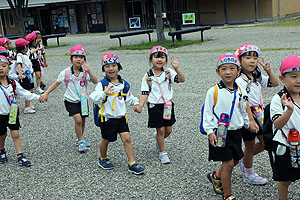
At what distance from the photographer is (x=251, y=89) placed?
434 cm

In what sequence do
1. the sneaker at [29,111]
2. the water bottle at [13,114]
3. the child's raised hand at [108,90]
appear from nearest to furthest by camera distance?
the child's raised hand at [108,90], the water bottle at [13,114], the sneaker at [29,111]

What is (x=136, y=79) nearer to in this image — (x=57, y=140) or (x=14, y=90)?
(x=57, y=140)

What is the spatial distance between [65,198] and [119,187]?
632 mm

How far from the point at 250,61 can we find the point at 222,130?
93cm

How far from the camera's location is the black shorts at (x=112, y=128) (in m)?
4.97

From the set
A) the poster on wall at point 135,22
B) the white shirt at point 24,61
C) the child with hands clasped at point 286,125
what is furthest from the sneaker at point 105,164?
the poster on wall at point 135,22

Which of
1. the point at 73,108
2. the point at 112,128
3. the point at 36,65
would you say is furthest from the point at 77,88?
the point at 36,65

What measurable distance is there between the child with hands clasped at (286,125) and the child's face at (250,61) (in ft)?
2.42

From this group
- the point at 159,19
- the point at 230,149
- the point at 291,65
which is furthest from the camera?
the point at 159,19

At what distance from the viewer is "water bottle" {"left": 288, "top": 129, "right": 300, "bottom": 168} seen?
338cm

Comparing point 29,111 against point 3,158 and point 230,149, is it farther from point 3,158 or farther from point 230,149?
point 230,149

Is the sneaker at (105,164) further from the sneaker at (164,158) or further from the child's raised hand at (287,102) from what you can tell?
the child's raised hand at (287,102)

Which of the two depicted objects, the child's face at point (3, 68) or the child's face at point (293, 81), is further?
the child's face at point (3, 68)

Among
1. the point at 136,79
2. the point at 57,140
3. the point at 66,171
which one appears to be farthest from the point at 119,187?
the point at 136,79
